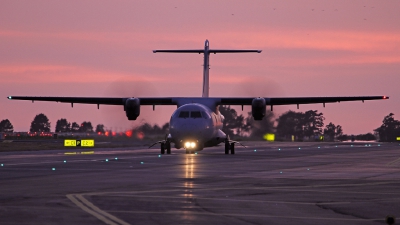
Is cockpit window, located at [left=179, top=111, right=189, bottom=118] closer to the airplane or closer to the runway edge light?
the airplane

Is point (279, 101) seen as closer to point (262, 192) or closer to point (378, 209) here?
point (262, 192)

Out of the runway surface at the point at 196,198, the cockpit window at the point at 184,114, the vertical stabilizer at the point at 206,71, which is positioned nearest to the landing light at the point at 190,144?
the cockpit window at the point at 184,114

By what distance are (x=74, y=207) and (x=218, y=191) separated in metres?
4.87

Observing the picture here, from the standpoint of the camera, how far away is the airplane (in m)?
47.1

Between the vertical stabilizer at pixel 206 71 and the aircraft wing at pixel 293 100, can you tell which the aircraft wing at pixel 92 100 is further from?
the vertical stabilizer at pixel 206 71

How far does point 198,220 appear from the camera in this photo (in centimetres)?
1293

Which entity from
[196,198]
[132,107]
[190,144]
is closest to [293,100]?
[190,144]

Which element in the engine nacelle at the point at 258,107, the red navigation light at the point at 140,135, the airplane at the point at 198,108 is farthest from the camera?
the red navigation light at the point at 140,135

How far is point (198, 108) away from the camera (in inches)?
1880

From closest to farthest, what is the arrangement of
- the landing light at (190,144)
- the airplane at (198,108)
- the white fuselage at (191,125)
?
the white fuselage at (191,125) < the airplane at (198,108) < the landing light at (190,144)

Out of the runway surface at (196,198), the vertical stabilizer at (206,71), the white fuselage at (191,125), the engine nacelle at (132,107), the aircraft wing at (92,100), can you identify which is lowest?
the runway surface at (196,198)

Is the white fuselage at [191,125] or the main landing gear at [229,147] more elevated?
the white fuselage at [191,125]

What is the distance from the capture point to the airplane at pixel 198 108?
47.1m

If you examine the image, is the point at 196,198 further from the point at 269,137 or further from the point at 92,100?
the point at 269,137
